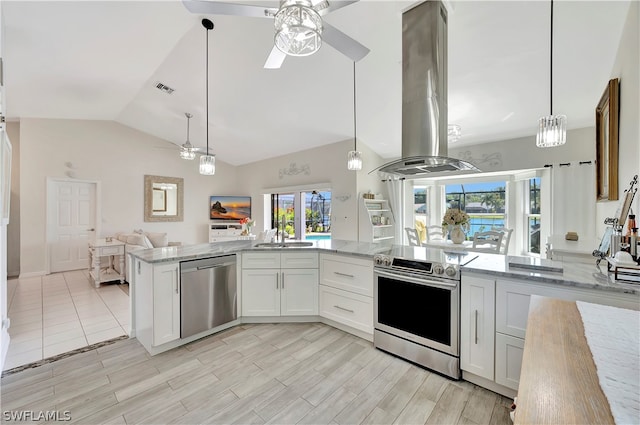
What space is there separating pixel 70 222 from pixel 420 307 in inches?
290

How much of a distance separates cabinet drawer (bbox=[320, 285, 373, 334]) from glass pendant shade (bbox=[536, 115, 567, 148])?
2.00 meters

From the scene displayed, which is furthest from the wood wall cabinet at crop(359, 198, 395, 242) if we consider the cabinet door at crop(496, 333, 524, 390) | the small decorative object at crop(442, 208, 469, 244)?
the cabinet door at crop(496, 333, 524, 390)

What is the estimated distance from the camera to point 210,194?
307 inches

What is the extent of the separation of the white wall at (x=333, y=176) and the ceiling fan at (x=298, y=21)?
129 inches

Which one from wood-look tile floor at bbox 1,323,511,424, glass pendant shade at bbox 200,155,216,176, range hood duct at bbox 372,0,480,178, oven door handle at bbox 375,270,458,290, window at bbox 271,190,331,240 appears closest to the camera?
wood-look tile floor at bbox 1,323,511,424

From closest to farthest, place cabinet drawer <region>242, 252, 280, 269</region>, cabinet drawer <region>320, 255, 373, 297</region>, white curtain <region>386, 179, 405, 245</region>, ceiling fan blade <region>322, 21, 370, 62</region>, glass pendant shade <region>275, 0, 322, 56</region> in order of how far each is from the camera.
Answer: glass pendant shade <region>275, 0, 322, 56</region>
ceiling fan blade <region>322, 21, 370, 62</region>
cabinet drawer <region>320, 255, 373, 297</region>
cabinet drawer <region>242, 252, 280, 269</region>
white curtain <region>386, 179, 405, 245</region>

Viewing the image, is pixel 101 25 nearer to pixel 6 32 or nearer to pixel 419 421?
pixel 6 32

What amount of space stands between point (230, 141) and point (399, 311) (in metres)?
5.71

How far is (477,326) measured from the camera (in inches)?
75.4

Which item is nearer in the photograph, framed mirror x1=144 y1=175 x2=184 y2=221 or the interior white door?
the interior white door

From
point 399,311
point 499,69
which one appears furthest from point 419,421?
point 499,69

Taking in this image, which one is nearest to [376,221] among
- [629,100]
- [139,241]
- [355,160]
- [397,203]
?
[397,203]

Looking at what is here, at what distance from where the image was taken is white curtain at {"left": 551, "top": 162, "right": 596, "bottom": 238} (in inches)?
135

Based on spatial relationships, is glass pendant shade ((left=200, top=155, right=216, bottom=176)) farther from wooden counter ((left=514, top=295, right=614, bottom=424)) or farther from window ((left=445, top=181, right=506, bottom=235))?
window ((left=445, top=181, right=506, bottom=235))
